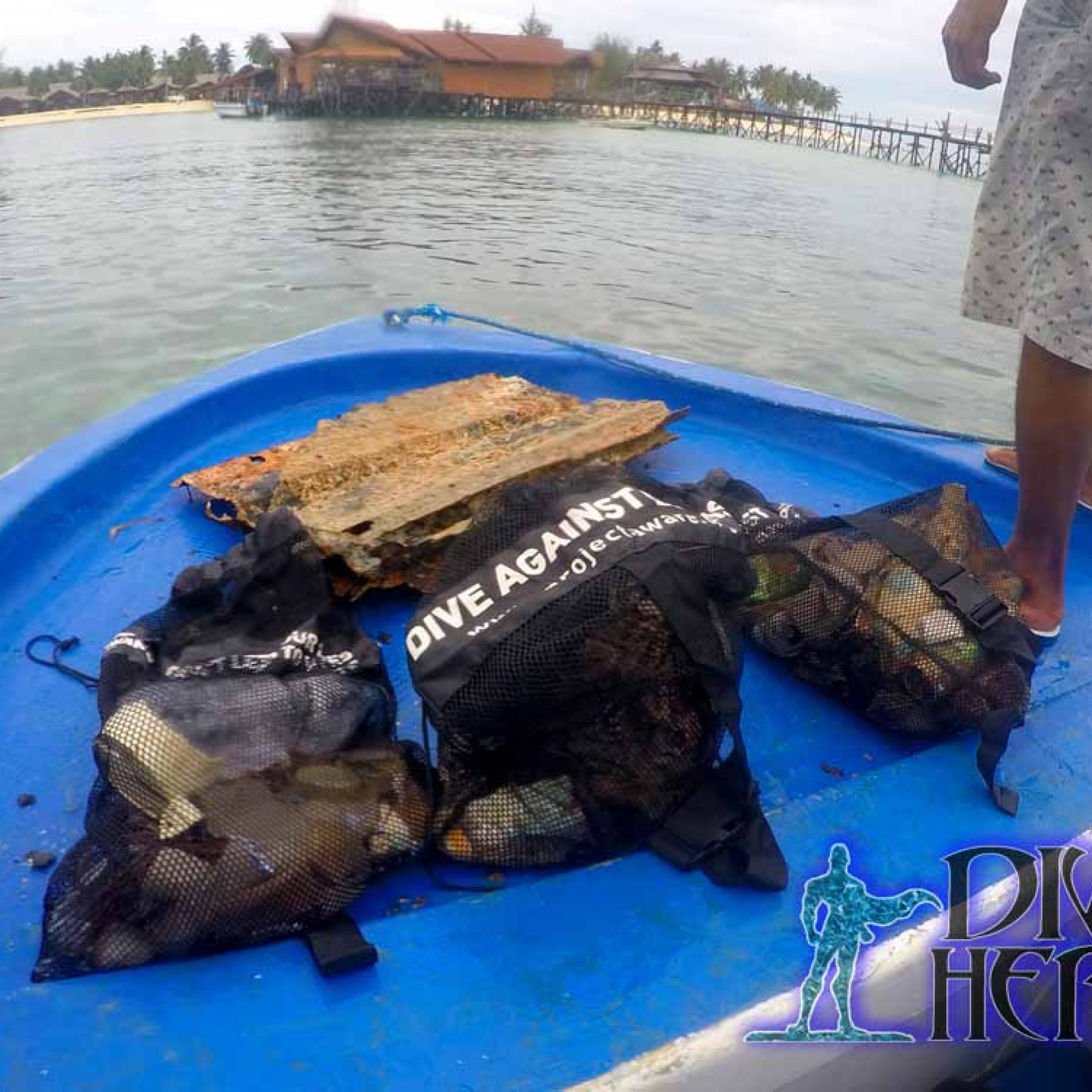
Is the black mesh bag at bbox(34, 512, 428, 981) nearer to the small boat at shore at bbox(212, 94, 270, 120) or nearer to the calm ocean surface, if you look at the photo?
the calm ocean surface

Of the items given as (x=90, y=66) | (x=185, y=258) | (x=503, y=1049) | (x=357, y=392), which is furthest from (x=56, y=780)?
(x=90, y=66)

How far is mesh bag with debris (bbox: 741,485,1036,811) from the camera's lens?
63.3 inches

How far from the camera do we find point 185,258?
9906 millimetres

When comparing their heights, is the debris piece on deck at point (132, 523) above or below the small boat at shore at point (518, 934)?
above

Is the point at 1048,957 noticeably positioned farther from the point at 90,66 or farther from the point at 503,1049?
the point at 90,66

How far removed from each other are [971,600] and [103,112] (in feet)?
A: 202

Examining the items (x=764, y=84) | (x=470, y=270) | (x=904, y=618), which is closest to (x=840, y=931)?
(x=904, y=618)

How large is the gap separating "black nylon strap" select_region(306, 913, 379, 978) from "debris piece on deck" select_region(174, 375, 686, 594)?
2.47 ft

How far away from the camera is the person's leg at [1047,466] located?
6.07 feet

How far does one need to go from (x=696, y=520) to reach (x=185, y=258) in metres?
9.99

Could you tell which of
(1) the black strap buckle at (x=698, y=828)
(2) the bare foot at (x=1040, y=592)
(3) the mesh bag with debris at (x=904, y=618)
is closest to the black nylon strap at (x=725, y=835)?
(1) the black strap buckle at (x=698, y=828)

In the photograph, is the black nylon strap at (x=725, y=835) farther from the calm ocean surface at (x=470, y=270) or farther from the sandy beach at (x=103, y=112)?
the sandy beach at (x=103, y=112)

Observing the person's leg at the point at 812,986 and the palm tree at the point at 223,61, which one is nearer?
the person's leg at the point at 812,986

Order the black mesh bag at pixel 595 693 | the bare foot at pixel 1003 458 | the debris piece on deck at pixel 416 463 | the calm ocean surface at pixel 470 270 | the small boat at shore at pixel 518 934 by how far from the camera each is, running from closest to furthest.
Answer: the small boat at shore at pixel 518 934 → the black mesh bag at pixel 595 693 → the debris piece on deck at pixel 416 463 → the bare foot at pixel 1003 458 → the calm ocean surface at pixel 470 270
